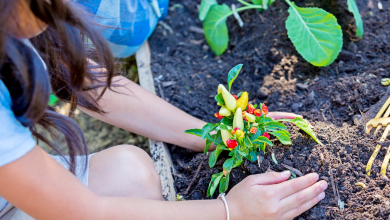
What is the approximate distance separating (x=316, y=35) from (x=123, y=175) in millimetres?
1068

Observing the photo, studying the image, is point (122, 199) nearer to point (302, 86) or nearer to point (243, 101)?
point (243, 101)

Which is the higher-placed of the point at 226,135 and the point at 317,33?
the point at 317,33

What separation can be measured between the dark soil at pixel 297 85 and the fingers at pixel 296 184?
0.05 meters

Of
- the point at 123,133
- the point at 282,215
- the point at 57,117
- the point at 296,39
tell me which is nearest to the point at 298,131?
the point at 282,215

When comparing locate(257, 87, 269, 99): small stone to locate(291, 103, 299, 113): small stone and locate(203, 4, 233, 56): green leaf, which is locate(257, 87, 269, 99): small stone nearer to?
locate(291, 103, 299, 113): small stone

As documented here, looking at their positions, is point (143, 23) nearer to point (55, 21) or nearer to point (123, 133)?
point (123, 133)

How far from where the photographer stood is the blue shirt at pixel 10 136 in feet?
2.29

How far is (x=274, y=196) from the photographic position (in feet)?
3.07

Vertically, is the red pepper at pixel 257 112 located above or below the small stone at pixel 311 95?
above

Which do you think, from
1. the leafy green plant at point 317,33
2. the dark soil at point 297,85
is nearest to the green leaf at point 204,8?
the dark soil at point 297,85

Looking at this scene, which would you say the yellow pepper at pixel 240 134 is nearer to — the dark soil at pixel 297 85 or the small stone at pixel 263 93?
the dark soil at pixel 297 85

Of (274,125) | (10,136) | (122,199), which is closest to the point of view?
(10,136)

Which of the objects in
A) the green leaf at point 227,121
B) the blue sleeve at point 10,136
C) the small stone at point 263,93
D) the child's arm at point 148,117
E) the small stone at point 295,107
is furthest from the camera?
the small stone at point 263,93

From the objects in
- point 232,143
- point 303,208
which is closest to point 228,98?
point 232,143
